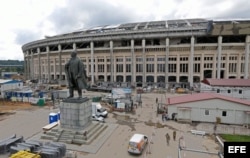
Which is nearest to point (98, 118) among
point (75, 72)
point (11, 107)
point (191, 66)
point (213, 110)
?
point (75, 72)

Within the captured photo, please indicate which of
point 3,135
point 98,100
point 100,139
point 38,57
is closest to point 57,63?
point 38,57

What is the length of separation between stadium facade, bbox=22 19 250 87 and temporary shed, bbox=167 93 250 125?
3932cm

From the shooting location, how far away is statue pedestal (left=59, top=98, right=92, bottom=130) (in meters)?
19.5

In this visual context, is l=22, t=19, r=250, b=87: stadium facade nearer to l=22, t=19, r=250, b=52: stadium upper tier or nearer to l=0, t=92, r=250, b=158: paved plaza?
l=22, t=19, r=250, b=52: stadium upper tier

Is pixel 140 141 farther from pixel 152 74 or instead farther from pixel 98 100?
pixel 152 74

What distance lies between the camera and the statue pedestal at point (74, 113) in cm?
1945

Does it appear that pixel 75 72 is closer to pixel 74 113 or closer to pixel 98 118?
pixel 74 113

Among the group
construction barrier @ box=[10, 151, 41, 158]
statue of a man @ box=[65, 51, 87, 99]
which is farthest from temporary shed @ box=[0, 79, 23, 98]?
construction barrier @ box=[10, 151, 41, 158]

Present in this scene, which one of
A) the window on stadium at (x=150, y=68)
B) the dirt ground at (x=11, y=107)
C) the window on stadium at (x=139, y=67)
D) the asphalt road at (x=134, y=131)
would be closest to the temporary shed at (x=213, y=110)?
the asphalt road at (x=134, y=131)

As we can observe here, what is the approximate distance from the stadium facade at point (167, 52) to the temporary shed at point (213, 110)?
129 ft

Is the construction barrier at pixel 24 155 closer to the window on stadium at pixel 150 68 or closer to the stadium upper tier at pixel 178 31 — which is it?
the window on stadium at pixel 150 68

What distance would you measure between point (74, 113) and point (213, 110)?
62.5 ft

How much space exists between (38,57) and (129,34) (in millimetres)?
49971

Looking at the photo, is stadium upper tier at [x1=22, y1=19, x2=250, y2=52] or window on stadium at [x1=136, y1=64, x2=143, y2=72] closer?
stadium upper tier at [x1=22, y1=19, x2=250, y2=52]
